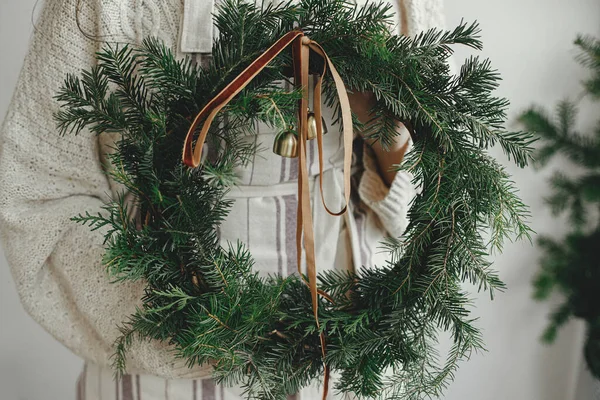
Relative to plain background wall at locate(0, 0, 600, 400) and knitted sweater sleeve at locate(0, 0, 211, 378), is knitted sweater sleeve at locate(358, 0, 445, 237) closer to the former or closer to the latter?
knitted sweater sleeve at locate(0, 0, 211, 378)

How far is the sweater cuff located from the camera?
86 cm

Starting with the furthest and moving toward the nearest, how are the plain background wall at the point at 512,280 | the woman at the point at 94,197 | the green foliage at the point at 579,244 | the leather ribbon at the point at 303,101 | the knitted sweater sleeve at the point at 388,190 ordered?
the plain background wall at the point at 512,280 → the knitted sweater sleeve at the point at 388,190 → the woman at the point at 94,197 → the leather ribbon at the point at 303,101 → the green foliage at the point at 579,244

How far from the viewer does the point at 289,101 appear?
0.59 m

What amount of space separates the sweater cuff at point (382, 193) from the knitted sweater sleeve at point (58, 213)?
331 mm

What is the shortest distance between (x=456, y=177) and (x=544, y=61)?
0.85 meters

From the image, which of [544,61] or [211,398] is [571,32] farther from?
[211,398]

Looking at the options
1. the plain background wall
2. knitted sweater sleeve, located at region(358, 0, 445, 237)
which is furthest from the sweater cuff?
the plain background wall

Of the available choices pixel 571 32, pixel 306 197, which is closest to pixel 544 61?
pixel 571 32

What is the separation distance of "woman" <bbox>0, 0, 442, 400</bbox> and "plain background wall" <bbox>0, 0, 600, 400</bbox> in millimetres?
610

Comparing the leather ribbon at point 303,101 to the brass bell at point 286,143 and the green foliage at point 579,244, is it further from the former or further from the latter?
the green foliage at point 579,244

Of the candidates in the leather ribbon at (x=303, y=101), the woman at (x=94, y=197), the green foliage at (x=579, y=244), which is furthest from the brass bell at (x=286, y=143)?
the green foliage at (x=579, y=244)

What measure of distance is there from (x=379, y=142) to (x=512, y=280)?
2.90 ft

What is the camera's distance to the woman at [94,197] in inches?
27.7

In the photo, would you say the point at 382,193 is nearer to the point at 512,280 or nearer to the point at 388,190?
the point at 388,190
